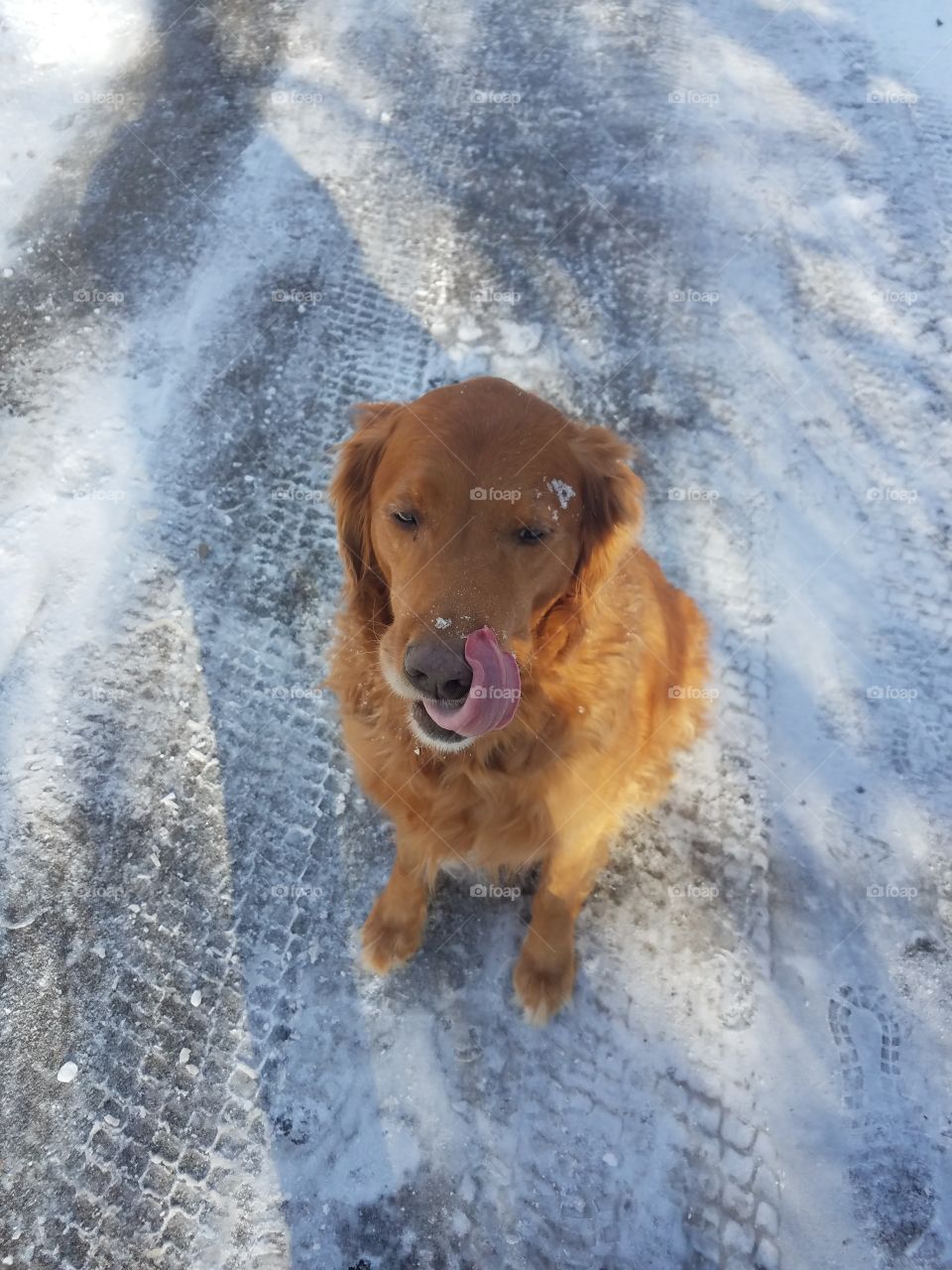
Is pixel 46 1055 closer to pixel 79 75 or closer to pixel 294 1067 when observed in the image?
pixel 294 1067

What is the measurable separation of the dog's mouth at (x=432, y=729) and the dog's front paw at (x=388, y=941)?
1.24m

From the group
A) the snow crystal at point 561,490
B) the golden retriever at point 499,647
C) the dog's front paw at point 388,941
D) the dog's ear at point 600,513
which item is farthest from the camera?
the dog's front paw at point 388,941

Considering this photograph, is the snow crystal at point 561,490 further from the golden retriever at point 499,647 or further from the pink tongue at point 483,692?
the pink tongue at point 483,692

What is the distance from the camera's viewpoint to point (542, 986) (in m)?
2.93

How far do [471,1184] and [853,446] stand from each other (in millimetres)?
3685

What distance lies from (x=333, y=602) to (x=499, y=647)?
1.93 m

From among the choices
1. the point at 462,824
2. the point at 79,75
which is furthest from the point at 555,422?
the point at 79,75

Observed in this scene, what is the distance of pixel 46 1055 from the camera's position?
2.96 meters

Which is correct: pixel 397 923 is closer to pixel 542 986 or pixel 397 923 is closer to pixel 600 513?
pixel 542 986

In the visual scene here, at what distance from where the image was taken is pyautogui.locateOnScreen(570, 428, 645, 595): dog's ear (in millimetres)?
2285

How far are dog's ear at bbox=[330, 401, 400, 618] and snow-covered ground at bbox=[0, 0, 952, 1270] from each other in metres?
1.18

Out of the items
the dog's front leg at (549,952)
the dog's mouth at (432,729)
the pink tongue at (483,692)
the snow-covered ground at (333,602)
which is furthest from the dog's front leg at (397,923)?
the pink tongue at (483,692)

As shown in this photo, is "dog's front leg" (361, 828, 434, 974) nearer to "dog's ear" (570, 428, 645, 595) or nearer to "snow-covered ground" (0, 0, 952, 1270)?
"snow-covered ground" (0, 0, 952, 1270)

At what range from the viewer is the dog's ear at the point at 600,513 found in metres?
2.29
